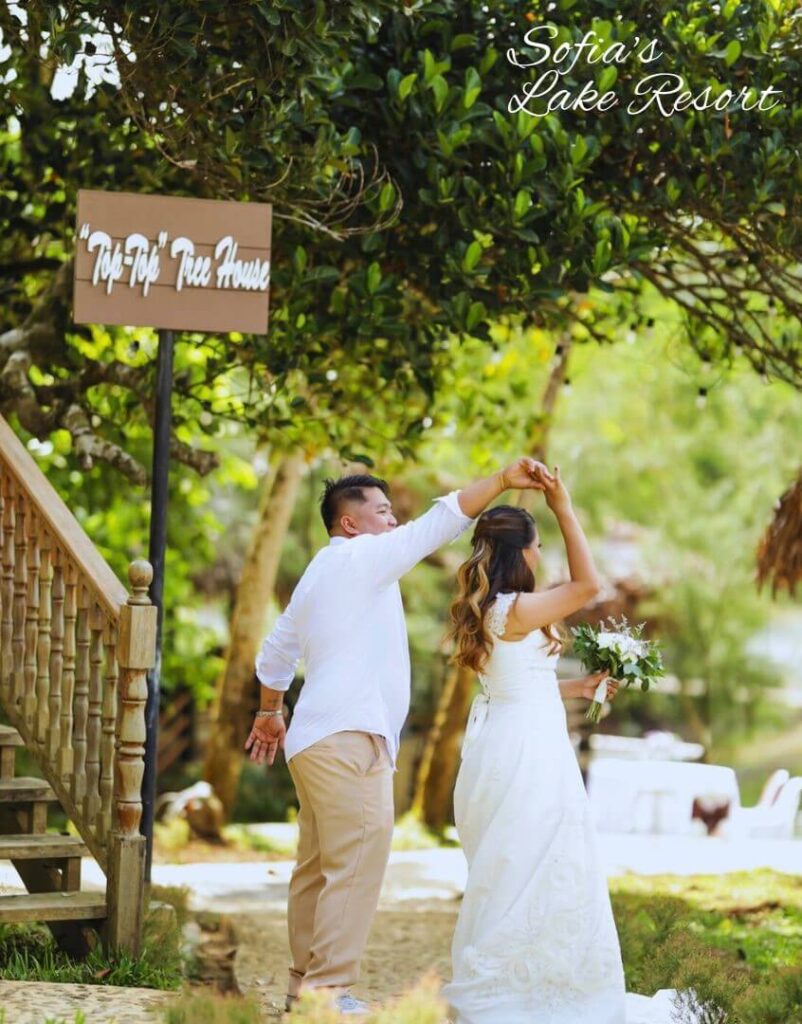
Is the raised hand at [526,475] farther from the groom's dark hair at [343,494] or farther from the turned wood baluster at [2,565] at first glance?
the turned wood baluster at [2,565]


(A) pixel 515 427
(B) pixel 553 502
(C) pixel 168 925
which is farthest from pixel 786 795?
(B) pixel 553 502

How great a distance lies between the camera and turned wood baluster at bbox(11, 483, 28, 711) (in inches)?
247

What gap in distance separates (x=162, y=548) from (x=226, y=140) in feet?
6.57

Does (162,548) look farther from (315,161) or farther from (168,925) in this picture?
(315,161)

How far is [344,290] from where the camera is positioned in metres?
8.06

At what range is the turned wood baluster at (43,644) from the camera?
241 inches

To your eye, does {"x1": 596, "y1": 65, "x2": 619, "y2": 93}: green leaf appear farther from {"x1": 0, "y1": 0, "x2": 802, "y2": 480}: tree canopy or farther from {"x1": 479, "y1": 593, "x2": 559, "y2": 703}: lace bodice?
{"x1": 479, "y1": 593, "x2": 559, "y2": 703}: lace bodice

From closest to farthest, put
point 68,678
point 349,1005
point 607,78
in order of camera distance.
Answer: point 349,1005 → point 68,678 → point 607,78

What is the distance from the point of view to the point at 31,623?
6223 millimetres

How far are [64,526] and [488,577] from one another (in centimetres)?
208

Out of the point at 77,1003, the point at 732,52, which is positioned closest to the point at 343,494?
the point at 77,1003

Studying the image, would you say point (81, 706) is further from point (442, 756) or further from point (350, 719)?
point (442, 756)

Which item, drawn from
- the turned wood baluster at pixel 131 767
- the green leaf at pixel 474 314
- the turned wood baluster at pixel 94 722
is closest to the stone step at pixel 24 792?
the turned wood baluster at pixel 94 722

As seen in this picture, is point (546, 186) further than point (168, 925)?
Yes
